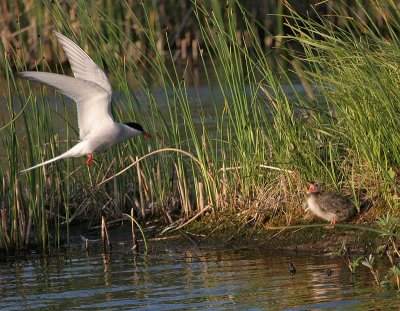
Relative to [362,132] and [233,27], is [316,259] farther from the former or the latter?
[233,27]

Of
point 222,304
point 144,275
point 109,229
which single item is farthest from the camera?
point 109,229

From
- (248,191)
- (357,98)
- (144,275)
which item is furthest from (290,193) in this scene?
(144,275)

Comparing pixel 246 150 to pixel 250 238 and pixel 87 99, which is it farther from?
pixel 87 99

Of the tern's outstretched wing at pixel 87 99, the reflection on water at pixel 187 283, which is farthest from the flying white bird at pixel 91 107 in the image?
the reflection on water at pixel 187 283

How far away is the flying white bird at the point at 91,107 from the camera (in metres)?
8.13

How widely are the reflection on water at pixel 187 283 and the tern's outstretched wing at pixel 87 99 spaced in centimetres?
108

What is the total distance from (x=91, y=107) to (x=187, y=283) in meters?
2.10

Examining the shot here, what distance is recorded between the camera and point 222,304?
20.4 ft

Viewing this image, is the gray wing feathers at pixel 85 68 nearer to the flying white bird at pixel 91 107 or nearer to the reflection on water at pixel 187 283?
the flying white bird at pixel 91 107

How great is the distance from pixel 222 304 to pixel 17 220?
2.84 m

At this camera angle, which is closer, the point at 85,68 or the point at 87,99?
the point at 87,99

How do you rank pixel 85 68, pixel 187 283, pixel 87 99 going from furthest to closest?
pixel 85 68 → pixel 87 99 → pixel 187 283

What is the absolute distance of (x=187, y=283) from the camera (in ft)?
22.9

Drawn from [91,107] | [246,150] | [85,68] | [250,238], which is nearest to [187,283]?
[250,238]
